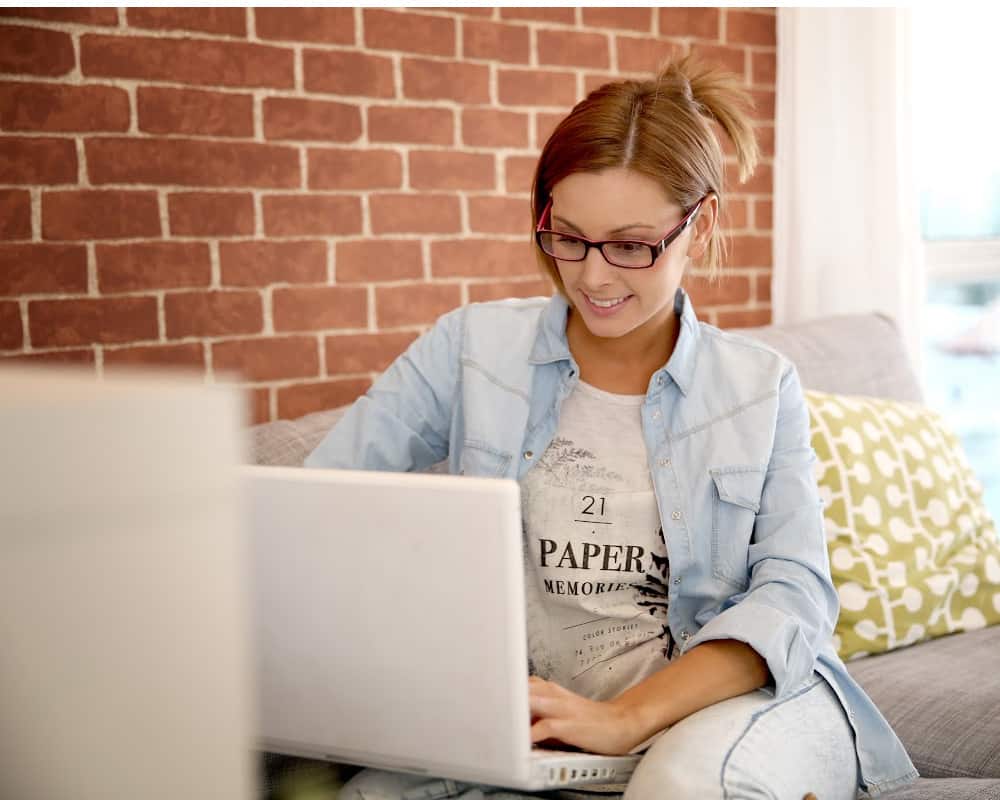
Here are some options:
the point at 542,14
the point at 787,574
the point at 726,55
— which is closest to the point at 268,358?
the point at 542,14

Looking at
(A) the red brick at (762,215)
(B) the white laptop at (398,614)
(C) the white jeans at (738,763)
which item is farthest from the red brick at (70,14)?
(A) the red brick at (762,215)

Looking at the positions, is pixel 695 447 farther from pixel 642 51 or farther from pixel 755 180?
pixel 755 180

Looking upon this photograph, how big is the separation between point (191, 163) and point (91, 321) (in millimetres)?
332

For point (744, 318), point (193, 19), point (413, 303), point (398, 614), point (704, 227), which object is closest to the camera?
point (398, 614)

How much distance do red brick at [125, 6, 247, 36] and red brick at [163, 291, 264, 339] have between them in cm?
46

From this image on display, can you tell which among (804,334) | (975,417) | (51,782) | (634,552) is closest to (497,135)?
(804,334)

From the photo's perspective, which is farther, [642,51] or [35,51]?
[642,51]

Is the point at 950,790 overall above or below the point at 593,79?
below

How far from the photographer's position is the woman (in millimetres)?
1326

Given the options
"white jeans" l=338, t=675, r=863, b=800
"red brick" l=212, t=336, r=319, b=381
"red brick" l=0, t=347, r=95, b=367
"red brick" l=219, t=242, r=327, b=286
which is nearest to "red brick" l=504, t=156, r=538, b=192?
"red brick" l=219, t=242, r=327, b=286

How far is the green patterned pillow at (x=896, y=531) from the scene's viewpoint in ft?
6.22

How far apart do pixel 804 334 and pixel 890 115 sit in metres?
0.81

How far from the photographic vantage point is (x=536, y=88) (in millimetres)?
2420

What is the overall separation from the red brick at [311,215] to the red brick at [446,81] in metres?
0.28
